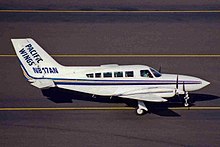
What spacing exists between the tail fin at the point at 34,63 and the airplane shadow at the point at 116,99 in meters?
2.28

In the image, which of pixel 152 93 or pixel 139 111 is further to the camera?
pixel 139 111

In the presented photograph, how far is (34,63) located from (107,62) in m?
8.79

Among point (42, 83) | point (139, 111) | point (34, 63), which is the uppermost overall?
point (34, 63)

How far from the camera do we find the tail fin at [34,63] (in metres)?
42.7

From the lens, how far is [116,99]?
1742 inches

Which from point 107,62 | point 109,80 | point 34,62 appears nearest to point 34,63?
point 34,62

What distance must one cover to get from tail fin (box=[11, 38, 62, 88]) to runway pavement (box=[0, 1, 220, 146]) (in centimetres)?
200

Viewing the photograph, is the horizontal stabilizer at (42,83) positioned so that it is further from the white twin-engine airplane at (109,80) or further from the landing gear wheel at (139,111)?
the landing gear wheel at (139,111)

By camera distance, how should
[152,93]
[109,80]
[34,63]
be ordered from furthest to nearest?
[34,63] → [109,80] → [152,93]

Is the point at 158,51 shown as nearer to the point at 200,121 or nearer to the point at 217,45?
the point at 217,45

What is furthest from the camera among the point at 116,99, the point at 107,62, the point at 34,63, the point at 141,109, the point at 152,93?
the point at 107,62

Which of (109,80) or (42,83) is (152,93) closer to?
(109,80)

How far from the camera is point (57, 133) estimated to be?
1548 inches

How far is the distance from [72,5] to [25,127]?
24.0m
